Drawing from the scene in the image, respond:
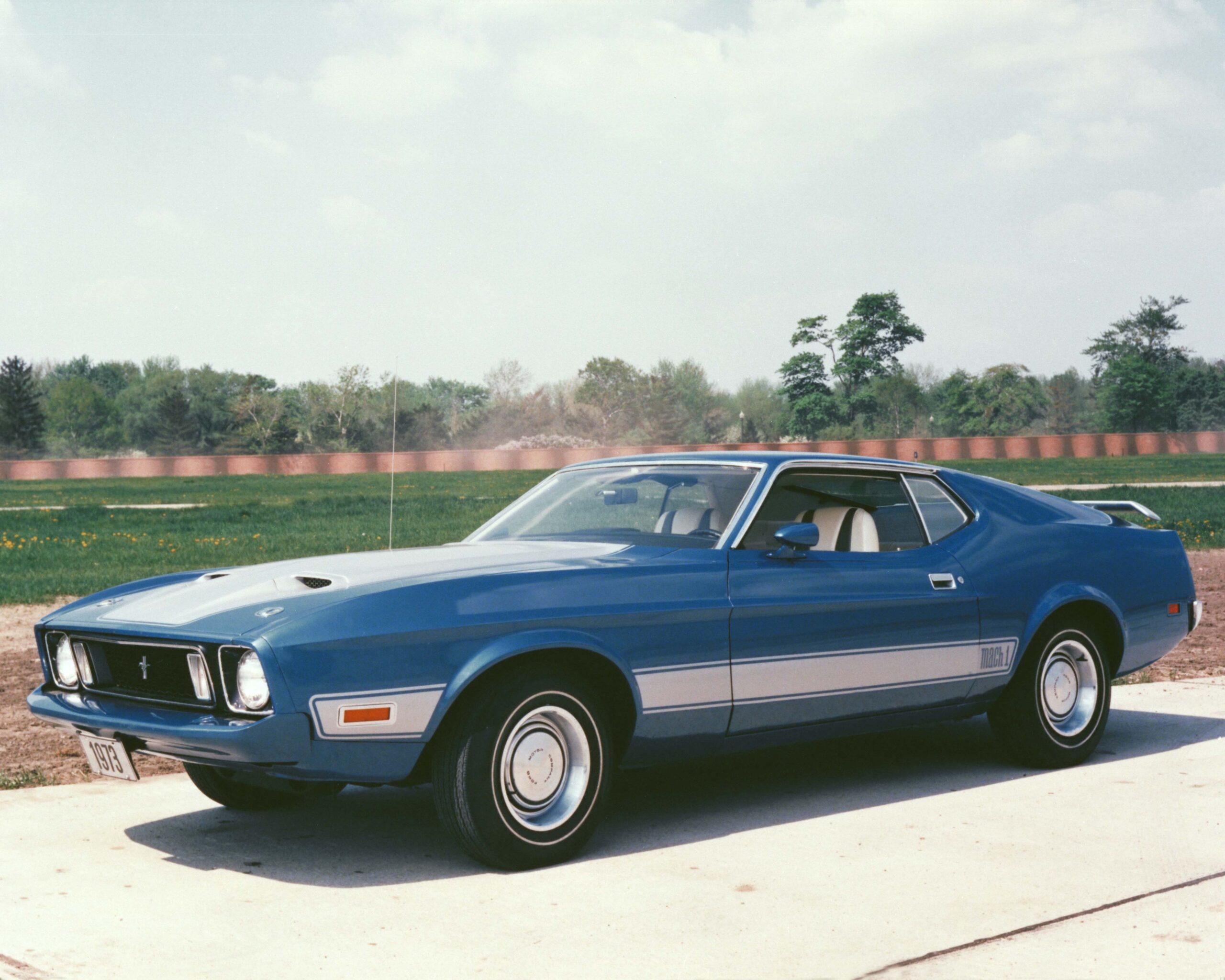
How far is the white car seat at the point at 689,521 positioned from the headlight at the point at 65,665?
2.23 metres

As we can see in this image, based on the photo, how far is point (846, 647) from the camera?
219 inches

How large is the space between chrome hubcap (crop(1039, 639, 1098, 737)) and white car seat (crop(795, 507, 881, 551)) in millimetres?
1125

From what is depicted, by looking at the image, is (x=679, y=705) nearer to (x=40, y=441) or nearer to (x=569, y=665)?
(x=569, y=665)

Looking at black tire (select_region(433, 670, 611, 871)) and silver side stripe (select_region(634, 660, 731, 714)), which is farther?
silver side stripe (select_region(634, 660, 731, 714))

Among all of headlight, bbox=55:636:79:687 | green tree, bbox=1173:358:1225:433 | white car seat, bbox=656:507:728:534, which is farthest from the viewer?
green tree, bbox=1173:358:1225:433

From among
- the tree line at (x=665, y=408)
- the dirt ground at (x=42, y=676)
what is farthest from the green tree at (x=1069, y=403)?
the dirt ground at (x=42, y=676)

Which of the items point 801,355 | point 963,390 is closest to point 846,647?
point 801,355

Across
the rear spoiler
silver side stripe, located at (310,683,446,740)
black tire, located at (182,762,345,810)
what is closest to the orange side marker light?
silver side stripe, located at (310,683,446,740)

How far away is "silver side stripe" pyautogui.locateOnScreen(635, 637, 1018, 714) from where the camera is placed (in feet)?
16.5

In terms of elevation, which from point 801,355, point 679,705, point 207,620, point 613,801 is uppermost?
point 801,355

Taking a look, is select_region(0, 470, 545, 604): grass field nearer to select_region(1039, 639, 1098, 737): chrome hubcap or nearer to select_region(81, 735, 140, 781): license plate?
select_region(81, 735, 140, 781): license plate

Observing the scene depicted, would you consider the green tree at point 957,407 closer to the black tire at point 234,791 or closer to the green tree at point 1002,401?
the green tree at point 1002,401

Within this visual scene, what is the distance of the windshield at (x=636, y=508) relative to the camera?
18.3ft

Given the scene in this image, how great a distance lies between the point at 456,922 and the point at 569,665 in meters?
1.01
